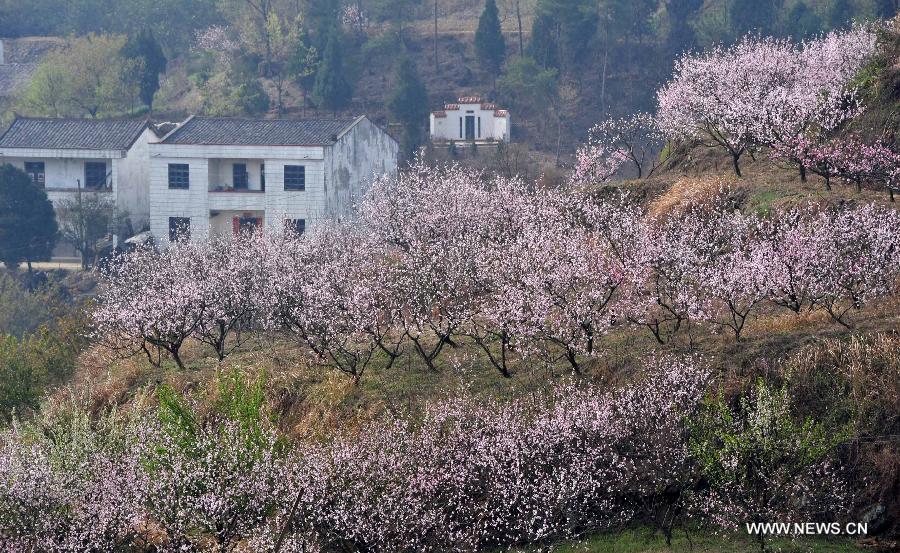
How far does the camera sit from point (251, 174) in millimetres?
48938

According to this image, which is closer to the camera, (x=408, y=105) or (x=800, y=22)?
(x=800, y=22)

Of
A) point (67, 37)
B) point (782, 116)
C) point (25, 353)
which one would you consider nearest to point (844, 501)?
point (782, 116)

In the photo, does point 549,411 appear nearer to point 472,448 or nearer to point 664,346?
point 472,448

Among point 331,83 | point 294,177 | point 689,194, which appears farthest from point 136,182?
point 689,194

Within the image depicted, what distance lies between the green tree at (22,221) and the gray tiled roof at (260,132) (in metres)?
6.23

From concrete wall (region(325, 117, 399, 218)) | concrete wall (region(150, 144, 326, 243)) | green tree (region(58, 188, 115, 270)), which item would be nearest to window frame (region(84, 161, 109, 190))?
green tree (region(58, 188, 115, 270))

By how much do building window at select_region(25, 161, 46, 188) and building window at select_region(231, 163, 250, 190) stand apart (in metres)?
10.2

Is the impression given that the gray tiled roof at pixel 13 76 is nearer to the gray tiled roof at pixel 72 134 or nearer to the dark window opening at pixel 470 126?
the gray tiled roof at pixel 72 134

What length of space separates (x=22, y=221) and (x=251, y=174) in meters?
9.69

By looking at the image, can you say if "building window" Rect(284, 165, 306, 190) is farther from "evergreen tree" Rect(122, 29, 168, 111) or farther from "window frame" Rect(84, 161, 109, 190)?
"evergreen tree" Rect(122, 29, 168, 111)

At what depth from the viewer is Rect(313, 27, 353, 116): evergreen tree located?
62.1 metres

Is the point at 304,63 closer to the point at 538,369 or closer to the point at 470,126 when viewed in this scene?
the point at 470,126

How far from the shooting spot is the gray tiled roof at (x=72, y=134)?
52.4 m

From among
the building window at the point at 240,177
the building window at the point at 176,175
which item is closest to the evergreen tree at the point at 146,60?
the building window at the point at 176,175
